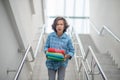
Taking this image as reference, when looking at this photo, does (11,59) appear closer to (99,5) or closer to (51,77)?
(51,77)

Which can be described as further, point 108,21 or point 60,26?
point 108,21

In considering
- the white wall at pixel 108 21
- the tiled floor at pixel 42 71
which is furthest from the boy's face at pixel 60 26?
the white wall at pixel 108 21

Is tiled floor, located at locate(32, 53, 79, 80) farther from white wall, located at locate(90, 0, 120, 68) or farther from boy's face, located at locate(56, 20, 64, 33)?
boy's face, located at locate(56, 20, 64, 33)

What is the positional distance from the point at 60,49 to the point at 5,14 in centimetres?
92

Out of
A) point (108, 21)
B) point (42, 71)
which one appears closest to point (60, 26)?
point (42, 71)

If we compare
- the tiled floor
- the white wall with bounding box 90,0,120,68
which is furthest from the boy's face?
the white wall with bounding box 90,0,120,68

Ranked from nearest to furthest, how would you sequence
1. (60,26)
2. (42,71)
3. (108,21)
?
(60,26)
(42,71)
(108,21)

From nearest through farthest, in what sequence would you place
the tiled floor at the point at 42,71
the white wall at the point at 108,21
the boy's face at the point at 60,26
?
the boy's face at the point at 60,26, the tiled floor at the point at 42,71, the white wall at the point at 108,21

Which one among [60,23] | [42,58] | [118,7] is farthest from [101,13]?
[60,23]

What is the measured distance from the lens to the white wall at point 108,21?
18.2ft

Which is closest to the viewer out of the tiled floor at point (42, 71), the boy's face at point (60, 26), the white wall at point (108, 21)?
the boy's face at point (60, 26)

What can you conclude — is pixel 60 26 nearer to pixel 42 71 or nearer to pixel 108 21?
pixel 42 71

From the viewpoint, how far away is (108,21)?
245 inches

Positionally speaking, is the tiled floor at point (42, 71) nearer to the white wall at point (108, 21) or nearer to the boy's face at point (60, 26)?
the white wall at point (108, 21)
